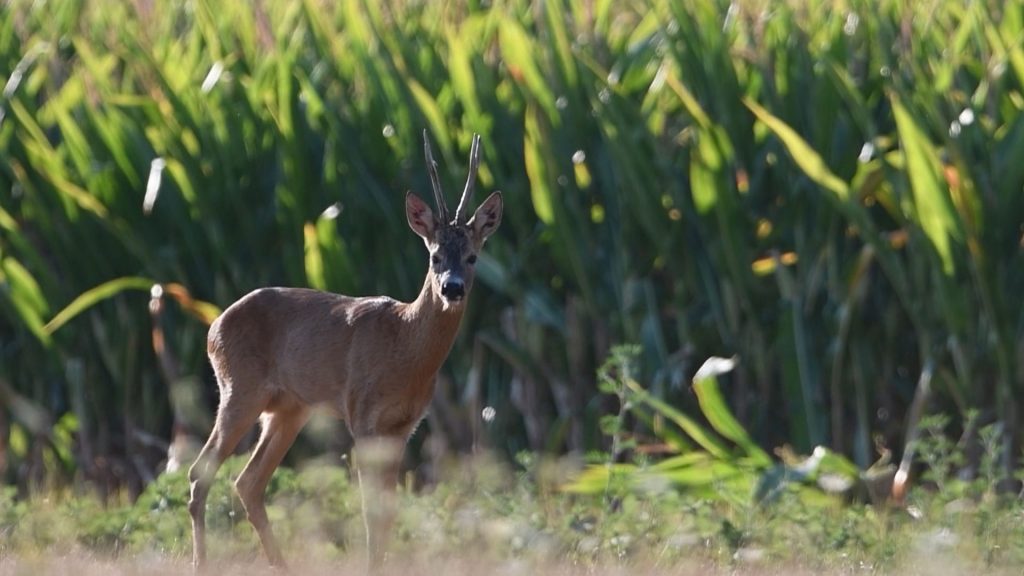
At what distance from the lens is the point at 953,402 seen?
8.19 meters

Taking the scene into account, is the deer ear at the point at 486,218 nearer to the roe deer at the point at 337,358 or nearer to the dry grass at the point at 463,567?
the roe deer at the point at 337,358

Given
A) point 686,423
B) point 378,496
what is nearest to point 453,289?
point 378,496

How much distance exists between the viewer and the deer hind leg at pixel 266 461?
7.10m

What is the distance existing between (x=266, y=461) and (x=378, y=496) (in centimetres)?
89

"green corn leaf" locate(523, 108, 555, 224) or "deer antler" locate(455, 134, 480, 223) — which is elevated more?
"deer antler" locate(455, 134, 480, 223)

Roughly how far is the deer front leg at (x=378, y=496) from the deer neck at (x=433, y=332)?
38 centimetres

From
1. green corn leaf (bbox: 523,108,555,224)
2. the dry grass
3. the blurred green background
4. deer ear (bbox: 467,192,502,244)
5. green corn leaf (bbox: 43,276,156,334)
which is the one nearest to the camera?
the dry grass

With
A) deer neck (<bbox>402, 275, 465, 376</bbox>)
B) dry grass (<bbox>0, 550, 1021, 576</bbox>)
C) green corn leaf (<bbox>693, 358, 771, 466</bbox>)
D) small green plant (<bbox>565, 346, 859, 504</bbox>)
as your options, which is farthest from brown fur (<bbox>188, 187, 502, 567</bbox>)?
green corn leaf (<bbox>693, 358, 771, 466</bbox>)

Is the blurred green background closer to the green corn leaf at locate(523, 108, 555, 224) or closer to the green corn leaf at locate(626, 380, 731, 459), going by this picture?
the green corn leaf at locate(523, 108, 555, 224)

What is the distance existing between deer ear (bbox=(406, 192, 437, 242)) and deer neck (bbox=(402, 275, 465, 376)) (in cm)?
17

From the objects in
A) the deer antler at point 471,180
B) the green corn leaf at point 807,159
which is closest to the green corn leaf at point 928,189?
the green corn leaf at point 807,159

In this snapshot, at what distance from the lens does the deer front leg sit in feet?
21.3

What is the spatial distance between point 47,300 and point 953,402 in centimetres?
400

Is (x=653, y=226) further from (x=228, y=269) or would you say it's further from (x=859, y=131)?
(x=228, y=269)
